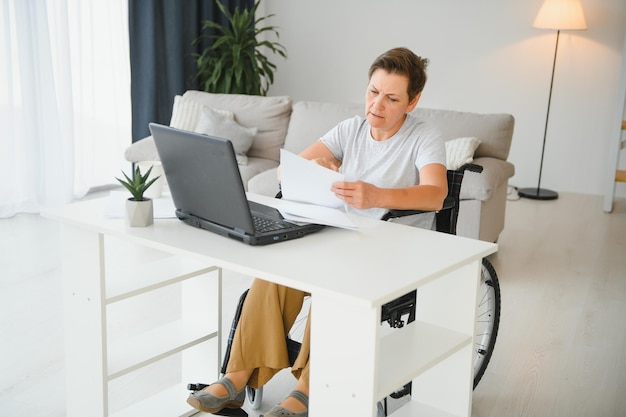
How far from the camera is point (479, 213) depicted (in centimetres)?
344

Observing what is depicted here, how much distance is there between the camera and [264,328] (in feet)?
6.39

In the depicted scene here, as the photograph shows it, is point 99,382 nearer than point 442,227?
Yes

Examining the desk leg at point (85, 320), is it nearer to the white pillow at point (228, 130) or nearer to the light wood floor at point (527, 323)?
the light wood floor at point (527, 323)

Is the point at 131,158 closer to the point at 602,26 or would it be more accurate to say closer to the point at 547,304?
the point at 547,304

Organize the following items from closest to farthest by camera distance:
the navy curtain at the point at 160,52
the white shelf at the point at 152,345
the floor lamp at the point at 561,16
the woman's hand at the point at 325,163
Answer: the white shelf at the point at 152,345 < the woman's hand at the point at 325,163 < the floor lamp at the point at 561,16 < the navy curtain at the point at 160,52

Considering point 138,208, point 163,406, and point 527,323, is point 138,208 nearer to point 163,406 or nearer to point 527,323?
point 163,406

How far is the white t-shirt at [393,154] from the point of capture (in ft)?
6.93

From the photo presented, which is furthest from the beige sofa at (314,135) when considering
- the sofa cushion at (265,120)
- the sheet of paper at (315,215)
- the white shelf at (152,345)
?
the sheet of paper at (315,215)

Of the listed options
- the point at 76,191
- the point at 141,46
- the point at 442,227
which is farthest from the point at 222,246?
the point at 141,46

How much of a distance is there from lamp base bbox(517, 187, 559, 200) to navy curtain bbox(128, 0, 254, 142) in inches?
102

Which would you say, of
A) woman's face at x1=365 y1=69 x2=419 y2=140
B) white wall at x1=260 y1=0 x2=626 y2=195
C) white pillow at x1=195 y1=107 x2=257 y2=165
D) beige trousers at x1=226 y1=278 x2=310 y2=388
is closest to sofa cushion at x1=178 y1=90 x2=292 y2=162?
white pillow at x1=195 y1=107 x2=257 y2=165

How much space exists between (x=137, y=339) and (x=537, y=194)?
3.76 metres

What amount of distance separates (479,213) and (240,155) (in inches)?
55.5

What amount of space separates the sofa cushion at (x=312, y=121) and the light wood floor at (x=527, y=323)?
44.4 inches
